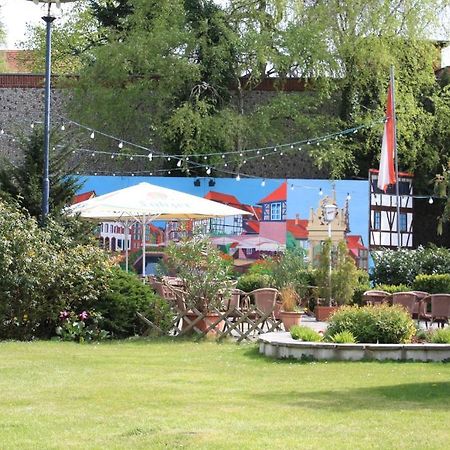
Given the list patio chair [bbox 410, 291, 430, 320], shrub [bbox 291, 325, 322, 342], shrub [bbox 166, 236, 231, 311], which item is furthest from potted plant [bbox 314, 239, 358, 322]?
shrub [bbox 291, 325, 322, 342]

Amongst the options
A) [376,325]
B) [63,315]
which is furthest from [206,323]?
[376,325]

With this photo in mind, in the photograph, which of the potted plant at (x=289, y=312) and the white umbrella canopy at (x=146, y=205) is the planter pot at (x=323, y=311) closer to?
the potted plant at (x=289, y=312)

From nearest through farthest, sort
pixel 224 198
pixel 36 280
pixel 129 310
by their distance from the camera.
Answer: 1. pixel 36 280
2. pixel 129 310
3. pixel 224 198

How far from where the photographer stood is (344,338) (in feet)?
44.4

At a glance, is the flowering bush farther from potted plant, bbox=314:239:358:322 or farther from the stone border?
potted plant, bbox=314:239:358:322

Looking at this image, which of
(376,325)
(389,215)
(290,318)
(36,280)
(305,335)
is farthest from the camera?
(389,215)

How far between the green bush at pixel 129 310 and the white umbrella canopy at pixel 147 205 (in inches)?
149

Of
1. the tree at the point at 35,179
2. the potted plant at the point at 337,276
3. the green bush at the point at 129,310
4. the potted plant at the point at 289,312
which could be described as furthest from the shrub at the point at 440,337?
the tree at the point at 35,179

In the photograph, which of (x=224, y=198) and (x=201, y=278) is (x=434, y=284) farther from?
(x=224, y=198)

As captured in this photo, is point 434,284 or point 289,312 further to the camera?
point 434,284

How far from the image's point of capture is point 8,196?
20828 millimetres

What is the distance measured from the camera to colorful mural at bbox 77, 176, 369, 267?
3167 cm

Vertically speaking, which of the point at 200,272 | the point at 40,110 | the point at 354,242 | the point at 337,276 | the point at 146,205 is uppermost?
the point at 40,110

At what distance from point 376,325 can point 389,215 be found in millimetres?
20336
